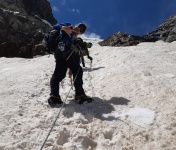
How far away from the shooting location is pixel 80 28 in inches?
344

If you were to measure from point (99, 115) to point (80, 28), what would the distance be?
9.16 ft

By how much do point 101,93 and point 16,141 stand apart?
12.3ft

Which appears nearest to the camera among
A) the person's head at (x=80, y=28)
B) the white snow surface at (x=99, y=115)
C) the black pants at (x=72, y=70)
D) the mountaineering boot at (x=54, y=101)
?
the white snow surface at (x=99, y=115)

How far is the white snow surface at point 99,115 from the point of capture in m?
5.83

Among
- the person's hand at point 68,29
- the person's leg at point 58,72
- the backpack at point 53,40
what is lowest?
the person's leg at point 58,72

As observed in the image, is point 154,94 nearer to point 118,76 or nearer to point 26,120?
point 118,76

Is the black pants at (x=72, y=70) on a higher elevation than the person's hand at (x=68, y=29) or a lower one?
lower

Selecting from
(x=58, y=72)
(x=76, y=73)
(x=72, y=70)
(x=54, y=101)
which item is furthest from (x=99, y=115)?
(x=58, y=72)

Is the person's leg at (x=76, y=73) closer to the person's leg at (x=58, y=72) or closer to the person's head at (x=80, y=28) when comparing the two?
the person's leg at (x=58, y=72)

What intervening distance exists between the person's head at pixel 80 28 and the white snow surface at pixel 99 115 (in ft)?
5.87

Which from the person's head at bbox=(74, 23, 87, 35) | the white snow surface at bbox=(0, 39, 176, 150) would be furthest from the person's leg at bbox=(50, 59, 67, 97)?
the person's head at bbox=(74, 23, 87, 35)

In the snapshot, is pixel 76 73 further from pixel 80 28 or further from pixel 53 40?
pixel 80 28

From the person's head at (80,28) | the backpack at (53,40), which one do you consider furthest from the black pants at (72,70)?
the person's head at (80,28)

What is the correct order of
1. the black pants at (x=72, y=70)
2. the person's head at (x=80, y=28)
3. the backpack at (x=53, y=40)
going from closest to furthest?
the backpack at (x=53, y=40) → the black pants at (x=72, y=70) → the person's head at (x=80, y=28)
